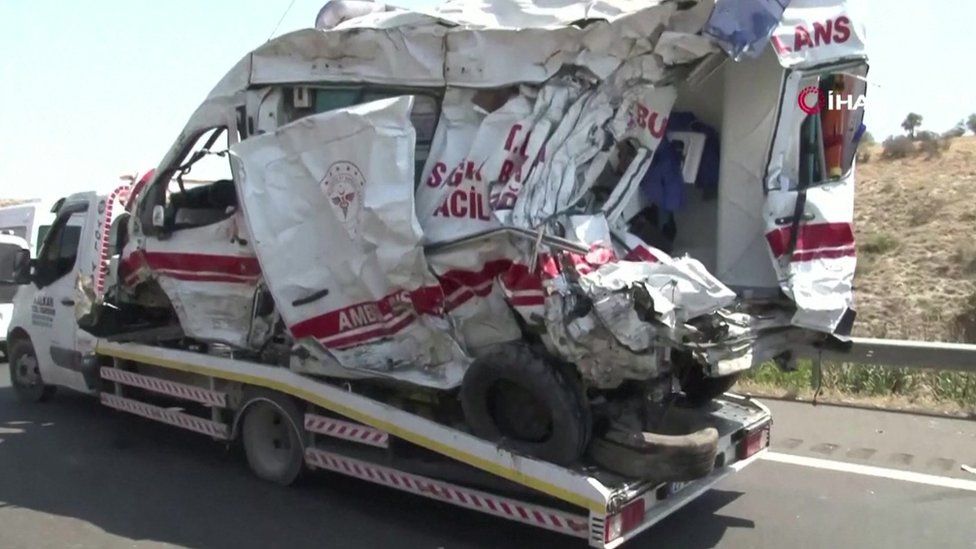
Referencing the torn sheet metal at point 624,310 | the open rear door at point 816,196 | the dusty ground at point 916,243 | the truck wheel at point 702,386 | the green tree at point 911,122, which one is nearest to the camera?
the torn sheet metal at point 624,310

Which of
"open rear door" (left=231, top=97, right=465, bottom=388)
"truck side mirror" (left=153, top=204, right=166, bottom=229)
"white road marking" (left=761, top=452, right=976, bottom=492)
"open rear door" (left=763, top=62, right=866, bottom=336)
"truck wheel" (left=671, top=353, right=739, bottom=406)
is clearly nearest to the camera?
"open rear door" (left=763, top=62, right=866, bottom=336)

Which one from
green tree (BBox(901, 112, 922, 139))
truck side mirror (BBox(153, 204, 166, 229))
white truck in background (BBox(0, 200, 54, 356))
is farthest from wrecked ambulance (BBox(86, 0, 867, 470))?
green tree (BBox(901, 112, 922, 139))

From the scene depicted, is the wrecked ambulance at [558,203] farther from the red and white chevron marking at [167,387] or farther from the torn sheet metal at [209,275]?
the red and white chevron marking at [167,387]

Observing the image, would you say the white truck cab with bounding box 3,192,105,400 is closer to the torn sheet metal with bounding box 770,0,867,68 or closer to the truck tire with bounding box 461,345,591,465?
the truck tire with bounding box 461,345,591,465

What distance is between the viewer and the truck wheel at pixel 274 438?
679cm

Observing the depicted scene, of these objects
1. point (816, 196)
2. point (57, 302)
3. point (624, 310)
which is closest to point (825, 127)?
point (816, 196)

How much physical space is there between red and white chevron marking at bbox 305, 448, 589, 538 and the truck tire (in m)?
0.29

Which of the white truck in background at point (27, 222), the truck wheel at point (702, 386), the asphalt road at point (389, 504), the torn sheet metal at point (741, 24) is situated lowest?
the asphalt road at point (389, 504)

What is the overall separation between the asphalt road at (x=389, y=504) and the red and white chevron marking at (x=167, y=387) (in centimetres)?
54

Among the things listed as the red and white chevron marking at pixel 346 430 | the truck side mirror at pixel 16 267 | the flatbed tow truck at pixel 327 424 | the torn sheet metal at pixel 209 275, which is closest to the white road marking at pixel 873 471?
the flatbed tow truck at pixel 327 424

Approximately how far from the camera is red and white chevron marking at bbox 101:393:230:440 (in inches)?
291

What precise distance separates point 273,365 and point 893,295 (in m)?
19.6

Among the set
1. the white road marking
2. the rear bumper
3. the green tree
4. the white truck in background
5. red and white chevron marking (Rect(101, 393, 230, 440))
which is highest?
the green tree

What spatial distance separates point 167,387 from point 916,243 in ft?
76.3
